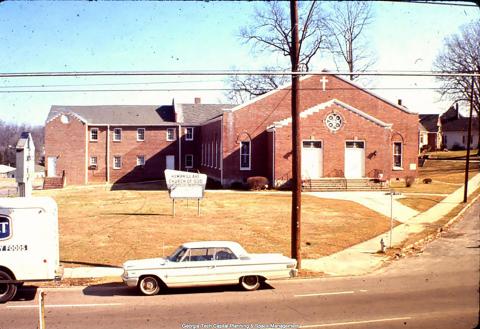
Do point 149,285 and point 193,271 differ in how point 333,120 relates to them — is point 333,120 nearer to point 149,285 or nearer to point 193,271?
point 193,271

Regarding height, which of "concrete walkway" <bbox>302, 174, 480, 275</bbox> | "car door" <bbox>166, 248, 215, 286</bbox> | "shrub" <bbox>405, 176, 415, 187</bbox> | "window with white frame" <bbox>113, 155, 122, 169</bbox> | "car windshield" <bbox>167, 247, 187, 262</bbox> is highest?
"window with white frame" <bbox>113, 155, 122, 169</bbox>

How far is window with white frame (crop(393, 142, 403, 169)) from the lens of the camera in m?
44.6

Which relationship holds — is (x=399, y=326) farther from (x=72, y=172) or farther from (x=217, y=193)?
(x=72, y=172)

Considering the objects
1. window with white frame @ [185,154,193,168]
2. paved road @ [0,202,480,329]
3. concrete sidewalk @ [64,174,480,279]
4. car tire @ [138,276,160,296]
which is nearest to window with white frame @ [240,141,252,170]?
concrete sidewalk @ [64,174,480,279]

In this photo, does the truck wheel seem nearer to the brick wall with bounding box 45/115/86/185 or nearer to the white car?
the white car

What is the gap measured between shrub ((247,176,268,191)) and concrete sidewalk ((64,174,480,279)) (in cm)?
440

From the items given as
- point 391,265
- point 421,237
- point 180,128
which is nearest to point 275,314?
point 391,265

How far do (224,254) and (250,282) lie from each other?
1027 mm

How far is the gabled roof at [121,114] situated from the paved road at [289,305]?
142 feet

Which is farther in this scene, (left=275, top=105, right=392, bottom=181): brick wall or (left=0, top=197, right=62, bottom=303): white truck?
(left=275, top=105, right=392, bottom=181): brick wall

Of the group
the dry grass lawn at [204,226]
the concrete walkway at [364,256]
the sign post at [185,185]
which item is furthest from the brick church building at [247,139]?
the sign post at [185,185]

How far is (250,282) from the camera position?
44.1ft

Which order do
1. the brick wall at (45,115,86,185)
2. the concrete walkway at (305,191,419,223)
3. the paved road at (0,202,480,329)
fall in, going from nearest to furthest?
the paved road at (0,202,480,329)
the concrete walkway at (305,191,419,223)
the brick wall at (45,115,86,185)

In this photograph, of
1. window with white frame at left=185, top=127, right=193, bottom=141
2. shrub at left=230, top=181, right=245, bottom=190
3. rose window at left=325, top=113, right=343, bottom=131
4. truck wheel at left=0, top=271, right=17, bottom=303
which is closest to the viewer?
truck wheel at left=0, top=271, right=17, bottom=303
